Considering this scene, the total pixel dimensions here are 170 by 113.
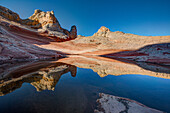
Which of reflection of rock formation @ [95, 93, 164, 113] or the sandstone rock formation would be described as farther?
the sandstone rock formation

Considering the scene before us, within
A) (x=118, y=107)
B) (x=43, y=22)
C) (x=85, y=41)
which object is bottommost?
(x=118, y=107)

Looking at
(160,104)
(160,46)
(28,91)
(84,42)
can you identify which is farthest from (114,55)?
(28,91)

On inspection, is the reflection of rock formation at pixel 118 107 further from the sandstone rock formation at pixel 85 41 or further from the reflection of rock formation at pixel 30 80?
the sandstone rock formation at pixel 85 41

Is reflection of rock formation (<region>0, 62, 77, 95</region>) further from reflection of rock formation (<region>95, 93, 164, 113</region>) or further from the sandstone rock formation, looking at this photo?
the sandstone rock formation

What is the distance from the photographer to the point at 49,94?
172 cm

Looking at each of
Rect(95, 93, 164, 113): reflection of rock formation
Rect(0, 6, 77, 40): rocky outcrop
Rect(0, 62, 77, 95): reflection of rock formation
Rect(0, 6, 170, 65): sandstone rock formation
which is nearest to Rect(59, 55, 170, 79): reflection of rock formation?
Rect(95, 93, 164, 113): reflection of rock formation

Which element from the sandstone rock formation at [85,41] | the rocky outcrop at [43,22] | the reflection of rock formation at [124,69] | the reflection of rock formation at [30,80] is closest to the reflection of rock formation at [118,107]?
the reflection of rock formation at [30,80]

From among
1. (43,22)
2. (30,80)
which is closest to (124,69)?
(30,80)

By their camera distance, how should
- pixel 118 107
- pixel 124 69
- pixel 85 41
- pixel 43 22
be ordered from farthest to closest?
pixel 43 22 → pixel 85 41 → pixel 124 69 → pixel 118 107

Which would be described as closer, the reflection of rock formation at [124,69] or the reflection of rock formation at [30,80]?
the reflection of rock formation at [30,80]

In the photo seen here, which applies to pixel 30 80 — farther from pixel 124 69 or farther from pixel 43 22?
pixel 43 22

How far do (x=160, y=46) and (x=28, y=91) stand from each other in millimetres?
16968

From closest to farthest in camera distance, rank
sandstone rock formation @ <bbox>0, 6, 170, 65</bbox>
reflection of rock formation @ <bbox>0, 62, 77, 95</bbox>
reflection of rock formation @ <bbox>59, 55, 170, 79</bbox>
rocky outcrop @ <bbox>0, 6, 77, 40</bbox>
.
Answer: reflection of rock formation @ <bbox>0, 62, 77, 95</bbox> → reflection of rock formation @ <bbox>59, 55, 170, 79</bbox> → sandstone rock formation @ <bbox>0, 6, 170, 65</bbox> → rocky outcrop @ <bbox>0, 6, 77, 40</bbox>

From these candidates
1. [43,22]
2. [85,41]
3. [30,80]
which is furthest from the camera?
[43,22]
